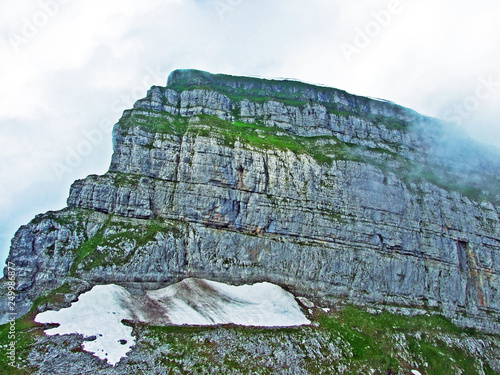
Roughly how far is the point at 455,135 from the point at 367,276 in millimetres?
70186

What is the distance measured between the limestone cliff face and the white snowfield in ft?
9.36

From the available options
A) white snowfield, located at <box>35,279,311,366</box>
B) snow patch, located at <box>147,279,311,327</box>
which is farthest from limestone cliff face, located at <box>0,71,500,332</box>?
white snowfield, located at <box>35,279,311,366</box>

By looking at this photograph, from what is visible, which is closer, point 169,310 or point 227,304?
point 169,310

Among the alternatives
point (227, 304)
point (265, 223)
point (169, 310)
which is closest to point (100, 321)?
point (169, 310)

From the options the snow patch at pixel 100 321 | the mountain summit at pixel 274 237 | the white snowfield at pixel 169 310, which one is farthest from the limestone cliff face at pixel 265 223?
the snow patch at pixel 100 321

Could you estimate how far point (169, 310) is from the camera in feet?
161

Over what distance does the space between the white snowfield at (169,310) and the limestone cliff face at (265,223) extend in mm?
2852

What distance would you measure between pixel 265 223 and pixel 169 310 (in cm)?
2343

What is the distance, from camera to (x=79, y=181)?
62688 mm

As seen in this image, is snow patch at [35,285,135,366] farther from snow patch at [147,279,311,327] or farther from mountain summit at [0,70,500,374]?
snow patch at [147,279,311,327]

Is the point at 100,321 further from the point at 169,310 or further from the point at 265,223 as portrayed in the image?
the point at 265,223

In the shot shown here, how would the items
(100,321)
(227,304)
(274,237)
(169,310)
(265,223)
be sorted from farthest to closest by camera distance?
(265,223)
(274,237)
(227,304)
(169,310)
(100,321)

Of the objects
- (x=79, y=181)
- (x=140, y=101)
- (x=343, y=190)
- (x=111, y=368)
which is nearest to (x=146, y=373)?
(x=111, y=368)

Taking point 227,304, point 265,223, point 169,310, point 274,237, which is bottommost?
point 169,310
